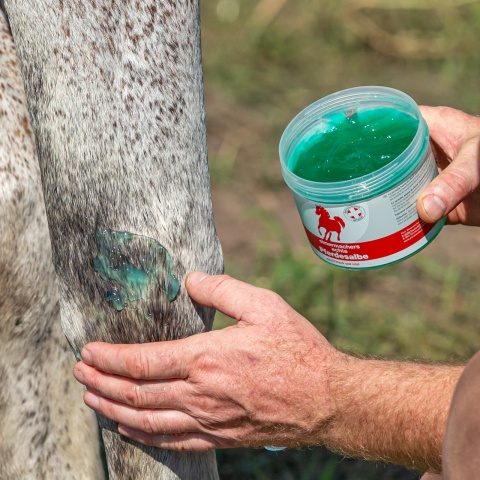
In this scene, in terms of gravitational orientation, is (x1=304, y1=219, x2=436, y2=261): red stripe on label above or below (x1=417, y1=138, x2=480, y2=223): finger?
below

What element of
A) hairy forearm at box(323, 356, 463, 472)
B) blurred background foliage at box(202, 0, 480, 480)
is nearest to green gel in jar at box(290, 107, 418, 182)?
hairy forearm at box(323, 356, 463, 472)

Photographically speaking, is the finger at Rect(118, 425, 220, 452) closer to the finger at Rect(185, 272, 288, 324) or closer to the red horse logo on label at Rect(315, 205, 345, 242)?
the finger at Rect(185, 272, 288, 324)

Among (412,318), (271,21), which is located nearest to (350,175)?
(412,318)

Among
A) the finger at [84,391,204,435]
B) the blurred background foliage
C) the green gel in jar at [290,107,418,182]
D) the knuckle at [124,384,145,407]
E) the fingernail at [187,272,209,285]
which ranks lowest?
the blurred background foliage

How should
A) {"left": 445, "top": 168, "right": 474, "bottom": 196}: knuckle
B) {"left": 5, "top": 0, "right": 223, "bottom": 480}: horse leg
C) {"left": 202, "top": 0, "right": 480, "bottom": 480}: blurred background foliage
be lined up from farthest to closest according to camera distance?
{"left": 202, "top": 0, "right": 480, "bottom": 480}: blurred background foliage, {"left": 445, "top": 168, "right": 474, "bottom": 196}: knuckle, {"left": 5, "top": 0, "right": 223, "bottom": 480}: horse leg

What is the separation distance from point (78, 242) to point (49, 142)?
173mm

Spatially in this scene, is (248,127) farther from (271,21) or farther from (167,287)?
(167,287)

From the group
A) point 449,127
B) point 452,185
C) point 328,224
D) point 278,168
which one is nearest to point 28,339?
point 328,224

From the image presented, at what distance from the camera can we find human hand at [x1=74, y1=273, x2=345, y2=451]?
1597 millimetres

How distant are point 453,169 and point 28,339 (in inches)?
34.2

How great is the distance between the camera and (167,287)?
1.57 metres

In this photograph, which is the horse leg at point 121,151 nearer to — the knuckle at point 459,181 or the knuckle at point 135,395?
the knuckle at point 135,395

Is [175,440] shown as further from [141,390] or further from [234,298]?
[234,298]

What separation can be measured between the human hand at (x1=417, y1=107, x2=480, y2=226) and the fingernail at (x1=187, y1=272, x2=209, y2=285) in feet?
1.38
